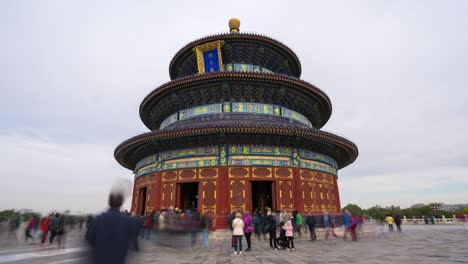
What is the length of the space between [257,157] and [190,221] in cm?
755

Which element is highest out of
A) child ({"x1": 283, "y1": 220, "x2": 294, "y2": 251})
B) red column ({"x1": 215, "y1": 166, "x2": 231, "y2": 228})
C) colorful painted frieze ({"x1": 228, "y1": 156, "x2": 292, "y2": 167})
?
colorful painted frieze ({"x1": 228, "y1": 156, "x2": 292, "y2": 167})

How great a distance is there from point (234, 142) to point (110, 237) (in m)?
15.1

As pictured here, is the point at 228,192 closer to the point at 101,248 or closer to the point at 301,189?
the point at 301,189

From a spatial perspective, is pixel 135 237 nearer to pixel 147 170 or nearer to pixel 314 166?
pixel 314 166

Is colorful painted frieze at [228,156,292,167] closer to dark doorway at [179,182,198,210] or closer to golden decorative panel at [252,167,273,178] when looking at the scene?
golden decorative panel at [252,167,273,178]

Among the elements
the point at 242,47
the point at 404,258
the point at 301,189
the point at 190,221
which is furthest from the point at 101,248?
the point at 242,47

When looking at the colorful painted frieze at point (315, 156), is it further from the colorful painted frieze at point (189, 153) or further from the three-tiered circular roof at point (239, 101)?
the colorful painted frieze at point (189, 153)

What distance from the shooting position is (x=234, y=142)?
18141 mm

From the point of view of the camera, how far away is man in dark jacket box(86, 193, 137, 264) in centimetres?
308

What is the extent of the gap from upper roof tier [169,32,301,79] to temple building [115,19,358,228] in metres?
0.09

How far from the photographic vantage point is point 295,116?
22.8 meters

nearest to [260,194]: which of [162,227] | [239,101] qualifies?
[239,101]

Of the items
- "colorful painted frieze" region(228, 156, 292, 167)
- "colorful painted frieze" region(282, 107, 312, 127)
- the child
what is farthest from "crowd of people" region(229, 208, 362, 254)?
"colorful painted frieze" region(282, 107, 312, 127)

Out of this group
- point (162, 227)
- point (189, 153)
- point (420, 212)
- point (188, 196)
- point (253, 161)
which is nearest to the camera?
point (162, 227)
